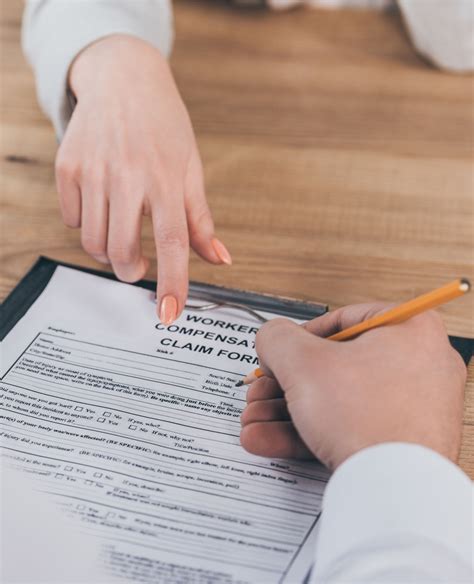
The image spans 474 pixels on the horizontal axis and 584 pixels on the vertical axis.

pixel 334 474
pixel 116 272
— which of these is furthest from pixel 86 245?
pixel 334 474

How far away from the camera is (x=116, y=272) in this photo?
62cm

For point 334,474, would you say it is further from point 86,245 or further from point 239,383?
point 86,245

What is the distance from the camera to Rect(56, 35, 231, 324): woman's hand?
604mm

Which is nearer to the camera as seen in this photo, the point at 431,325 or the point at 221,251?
the point at 431,325

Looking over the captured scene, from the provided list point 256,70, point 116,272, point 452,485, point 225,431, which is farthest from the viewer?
point 256,70

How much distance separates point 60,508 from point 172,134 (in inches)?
13.1

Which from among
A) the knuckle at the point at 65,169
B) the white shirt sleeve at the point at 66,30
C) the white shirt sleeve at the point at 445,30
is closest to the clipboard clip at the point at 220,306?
the knuckle at the point at 65,169

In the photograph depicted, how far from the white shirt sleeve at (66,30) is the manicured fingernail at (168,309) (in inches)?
9.9

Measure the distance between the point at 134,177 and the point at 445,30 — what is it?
1.44 ft

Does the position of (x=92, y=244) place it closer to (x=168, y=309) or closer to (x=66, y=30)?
(x=168, y=309)

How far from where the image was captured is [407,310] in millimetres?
451

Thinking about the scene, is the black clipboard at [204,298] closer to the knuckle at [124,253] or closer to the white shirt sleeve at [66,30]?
the knuckle at [124,253]

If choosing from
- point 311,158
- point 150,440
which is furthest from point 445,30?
point 150,440

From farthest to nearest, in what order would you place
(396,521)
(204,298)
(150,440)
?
1. (204,298)
2. (150,440)
3. (396,521)
